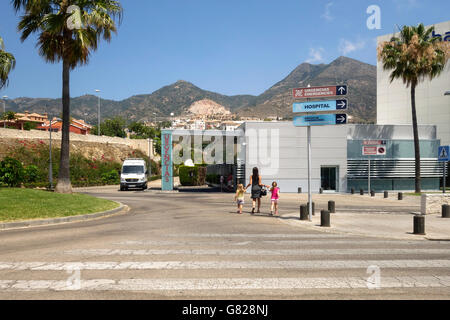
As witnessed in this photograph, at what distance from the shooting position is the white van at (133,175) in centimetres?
3397

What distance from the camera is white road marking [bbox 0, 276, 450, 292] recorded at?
5434 millimetres

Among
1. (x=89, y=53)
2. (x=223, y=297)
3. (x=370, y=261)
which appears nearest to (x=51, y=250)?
(x=223, y=297)

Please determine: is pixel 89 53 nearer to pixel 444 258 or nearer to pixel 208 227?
pixel 208 227

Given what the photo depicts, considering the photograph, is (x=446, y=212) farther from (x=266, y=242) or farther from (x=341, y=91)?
(x=266, y=242)

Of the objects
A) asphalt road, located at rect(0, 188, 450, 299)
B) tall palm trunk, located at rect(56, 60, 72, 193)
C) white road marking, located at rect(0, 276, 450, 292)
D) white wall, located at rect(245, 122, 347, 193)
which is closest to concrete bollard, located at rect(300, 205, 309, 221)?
asphalt road, located at rect(0, 188, 450, 299)

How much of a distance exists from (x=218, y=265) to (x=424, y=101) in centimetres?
4748

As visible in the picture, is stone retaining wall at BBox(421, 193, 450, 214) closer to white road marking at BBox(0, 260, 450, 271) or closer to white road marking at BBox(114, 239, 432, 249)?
white road marking at BBox(114, 239, 432, 249)

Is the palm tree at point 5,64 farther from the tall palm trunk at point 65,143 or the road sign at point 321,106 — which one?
the road sign at point 321,106

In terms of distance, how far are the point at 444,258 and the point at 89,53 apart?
18.0 m

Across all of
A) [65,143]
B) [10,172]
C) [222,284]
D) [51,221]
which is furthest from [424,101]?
[222,284]

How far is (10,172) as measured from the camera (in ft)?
69.1

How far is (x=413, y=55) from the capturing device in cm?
2895

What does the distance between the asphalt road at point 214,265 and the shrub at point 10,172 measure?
11.5 m
